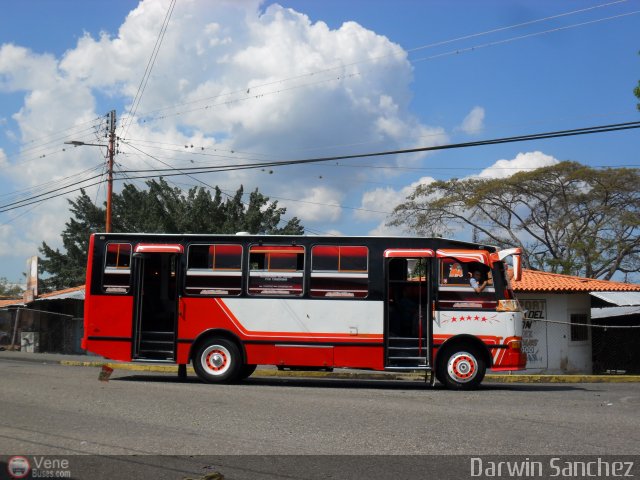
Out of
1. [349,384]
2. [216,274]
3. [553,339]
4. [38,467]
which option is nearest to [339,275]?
[216,274]

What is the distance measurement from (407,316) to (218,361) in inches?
160

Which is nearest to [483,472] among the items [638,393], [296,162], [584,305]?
[638,393]

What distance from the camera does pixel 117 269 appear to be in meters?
15.0

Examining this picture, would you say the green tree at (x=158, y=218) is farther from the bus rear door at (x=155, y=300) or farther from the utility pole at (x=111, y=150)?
the bus rear door at (x=155, y=300)

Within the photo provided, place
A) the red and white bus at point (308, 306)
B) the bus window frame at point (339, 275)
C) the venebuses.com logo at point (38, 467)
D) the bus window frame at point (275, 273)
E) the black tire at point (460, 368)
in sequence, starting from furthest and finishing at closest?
the bus window frame at point (275, 273) → the bus window frame at point (339, 275) → the red and white bus at point (308, 306) → the black tire at point (460, 368) → the venebuses.com logo at point (38, 467)

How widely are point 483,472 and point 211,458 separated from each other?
2669 millimetres

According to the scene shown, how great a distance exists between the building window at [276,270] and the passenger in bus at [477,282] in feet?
11.6

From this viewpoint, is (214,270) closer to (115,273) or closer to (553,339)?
(115,273)

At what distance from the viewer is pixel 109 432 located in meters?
8.30

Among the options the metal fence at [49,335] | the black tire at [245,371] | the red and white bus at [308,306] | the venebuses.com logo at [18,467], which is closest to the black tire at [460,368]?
the red and white bus at [308,306]

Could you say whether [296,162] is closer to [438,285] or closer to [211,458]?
[438,285]

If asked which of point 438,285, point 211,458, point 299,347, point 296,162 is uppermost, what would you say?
point 296,162

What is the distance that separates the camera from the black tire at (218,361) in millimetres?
14578

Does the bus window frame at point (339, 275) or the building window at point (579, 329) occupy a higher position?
the bus window frame at point (339, 275)
